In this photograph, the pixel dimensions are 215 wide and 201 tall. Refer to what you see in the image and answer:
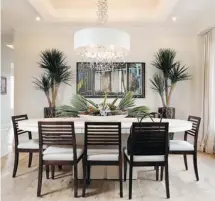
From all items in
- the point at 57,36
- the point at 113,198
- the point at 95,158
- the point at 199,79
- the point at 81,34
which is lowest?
the point at 113,198

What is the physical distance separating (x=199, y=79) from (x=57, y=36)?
3.47 metres

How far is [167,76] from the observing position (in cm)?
553

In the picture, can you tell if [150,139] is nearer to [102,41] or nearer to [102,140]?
[102,140]

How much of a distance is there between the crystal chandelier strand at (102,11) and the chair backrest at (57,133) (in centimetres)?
277

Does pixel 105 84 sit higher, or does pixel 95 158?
pixel 105 84

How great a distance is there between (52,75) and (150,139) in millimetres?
3343

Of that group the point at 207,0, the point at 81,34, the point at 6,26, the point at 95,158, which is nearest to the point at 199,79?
the point at 207,0

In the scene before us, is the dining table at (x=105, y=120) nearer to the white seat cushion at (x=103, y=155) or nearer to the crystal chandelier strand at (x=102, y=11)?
the white seat cushion at (x=103, y=155)

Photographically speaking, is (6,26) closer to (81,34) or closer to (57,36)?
(57,36)

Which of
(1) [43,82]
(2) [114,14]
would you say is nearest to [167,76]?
(2) [114,14]

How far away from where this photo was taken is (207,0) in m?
4.11

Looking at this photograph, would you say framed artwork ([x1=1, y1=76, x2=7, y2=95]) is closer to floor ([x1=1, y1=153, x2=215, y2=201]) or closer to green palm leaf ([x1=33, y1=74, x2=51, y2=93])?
green palm leaf ([x1=33, y1=74, x2=51, y2=93])

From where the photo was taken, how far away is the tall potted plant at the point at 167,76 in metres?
5.48

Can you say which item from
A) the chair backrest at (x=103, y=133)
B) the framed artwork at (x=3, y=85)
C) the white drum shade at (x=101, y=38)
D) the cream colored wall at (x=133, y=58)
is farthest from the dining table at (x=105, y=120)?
the framed artwork at (x=3, y=85)
